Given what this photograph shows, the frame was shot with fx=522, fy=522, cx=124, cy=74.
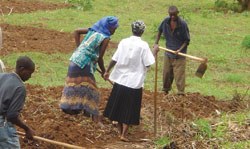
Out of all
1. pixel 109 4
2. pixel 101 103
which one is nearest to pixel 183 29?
pixel 101 103

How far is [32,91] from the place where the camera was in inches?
326

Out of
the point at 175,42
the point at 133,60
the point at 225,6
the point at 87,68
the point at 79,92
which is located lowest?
the point at 79,92

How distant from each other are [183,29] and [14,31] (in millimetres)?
6933

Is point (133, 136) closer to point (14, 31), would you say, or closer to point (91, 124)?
point (91, 124)

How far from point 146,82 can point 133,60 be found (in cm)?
387

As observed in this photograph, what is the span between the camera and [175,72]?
8594mm

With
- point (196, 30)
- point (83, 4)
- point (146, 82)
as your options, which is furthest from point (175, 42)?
point (83, 4)

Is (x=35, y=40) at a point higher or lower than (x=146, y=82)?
higher

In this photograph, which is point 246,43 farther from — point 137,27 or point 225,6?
point 137,27

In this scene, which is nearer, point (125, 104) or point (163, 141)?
point (163, 141)

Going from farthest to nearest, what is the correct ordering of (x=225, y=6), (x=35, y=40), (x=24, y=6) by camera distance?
(x=225, y=6)
(x=24, y=6)
(x=35, y=40)

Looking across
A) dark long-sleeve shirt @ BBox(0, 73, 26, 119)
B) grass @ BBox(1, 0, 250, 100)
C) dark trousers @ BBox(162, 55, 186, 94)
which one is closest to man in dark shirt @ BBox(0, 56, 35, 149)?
dark long-sleeve shirt @ BBox(0, 73, 26, 119)

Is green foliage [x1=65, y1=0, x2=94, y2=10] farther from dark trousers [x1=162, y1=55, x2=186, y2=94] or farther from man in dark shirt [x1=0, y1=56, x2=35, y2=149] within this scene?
man in dark shirt [x1=0, y1=56, x2=35, y2=149]

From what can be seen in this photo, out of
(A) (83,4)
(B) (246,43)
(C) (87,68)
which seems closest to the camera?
(C) (87,68)
